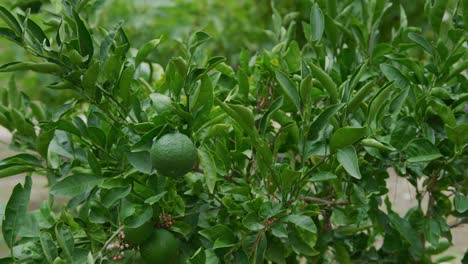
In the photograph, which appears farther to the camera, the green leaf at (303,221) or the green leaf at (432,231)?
the green leaf at (432,231)

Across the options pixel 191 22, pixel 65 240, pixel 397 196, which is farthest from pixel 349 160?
pixel 397 196

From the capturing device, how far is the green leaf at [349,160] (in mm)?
772

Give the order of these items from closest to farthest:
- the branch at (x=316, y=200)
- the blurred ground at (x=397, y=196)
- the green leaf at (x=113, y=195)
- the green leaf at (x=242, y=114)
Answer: the green leaf at (x=242, y=114), the green leaf at (x=113, y=195), the branch at (x=316, y=200), the blurred ground at (x=397, y=196)

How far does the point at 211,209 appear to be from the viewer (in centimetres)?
97

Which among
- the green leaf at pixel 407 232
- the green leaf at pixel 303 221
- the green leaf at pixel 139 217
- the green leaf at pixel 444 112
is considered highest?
the green leaf at pixel 444 112

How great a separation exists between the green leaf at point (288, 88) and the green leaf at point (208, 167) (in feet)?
0.41

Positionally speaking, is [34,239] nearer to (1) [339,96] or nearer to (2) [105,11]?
(1) [339,96]

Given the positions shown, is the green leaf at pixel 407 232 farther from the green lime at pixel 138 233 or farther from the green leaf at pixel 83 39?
the green leaf at pixel 83 39

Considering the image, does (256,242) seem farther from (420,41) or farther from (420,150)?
(420,41)

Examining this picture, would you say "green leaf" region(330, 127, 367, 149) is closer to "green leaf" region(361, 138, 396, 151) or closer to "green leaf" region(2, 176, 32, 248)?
"green leaf" region(361, 138, 396, 151)

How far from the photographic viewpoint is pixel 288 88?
822mm

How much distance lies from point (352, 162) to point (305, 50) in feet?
1.57

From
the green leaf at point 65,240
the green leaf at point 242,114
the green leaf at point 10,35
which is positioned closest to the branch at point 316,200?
the green leaf at point 242,114

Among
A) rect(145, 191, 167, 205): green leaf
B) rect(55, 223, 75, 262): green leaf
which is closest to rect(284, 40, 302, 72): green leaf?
rect(145, 191, 167, 205): green leaf
